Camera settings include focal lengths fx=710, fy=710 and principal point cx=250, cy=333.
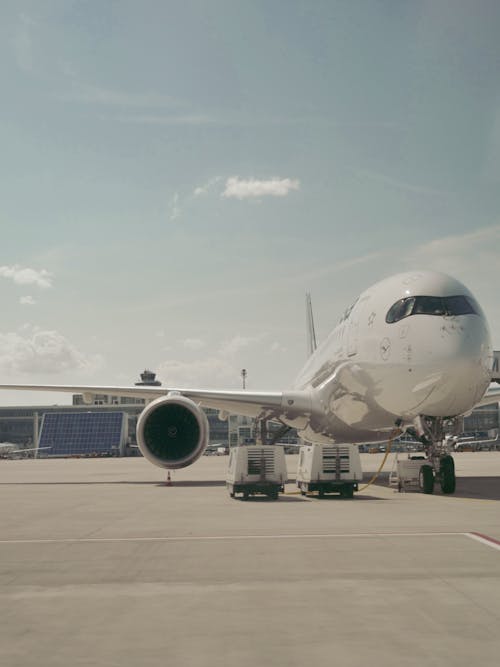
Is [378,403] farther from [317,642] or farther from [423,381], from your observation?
[317,642]

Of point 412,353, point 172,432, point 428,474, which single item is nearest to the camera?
point 412,353

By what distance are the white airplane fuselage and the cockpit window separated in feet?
0.06

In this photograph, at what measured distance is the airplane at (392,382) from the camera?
13320mm

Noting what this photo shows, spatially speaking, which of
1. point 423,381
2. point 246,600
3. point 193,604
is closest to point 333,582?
point 246,600

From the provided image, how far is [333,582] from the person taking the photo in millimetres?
5766

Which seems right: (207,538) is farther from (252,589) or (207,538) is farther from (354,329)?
(354,329)

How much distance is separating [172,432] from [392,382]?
680 centimetres

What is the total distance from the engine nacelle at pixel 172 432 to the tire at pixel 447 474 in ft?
18.8

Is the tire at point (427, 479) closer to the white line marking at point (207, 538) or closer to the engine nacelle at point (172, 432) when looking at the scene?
the engine nacelle at point (172, 432)

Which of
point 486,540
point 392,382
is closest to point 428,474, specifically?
point 392,382

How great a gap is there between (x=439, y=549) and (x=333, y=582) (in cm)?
214

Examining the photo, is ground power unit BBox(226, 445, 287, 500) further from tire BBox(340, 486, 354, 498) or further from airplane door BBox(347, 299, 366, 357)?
airplane door BBox(347, 299, 366, 357)

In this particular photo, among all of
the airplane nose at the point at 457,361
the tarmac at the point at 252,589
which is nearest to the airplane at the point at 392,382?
the airplane nose at the point at 457,361

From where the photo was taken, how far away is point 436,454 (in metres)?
14.3
